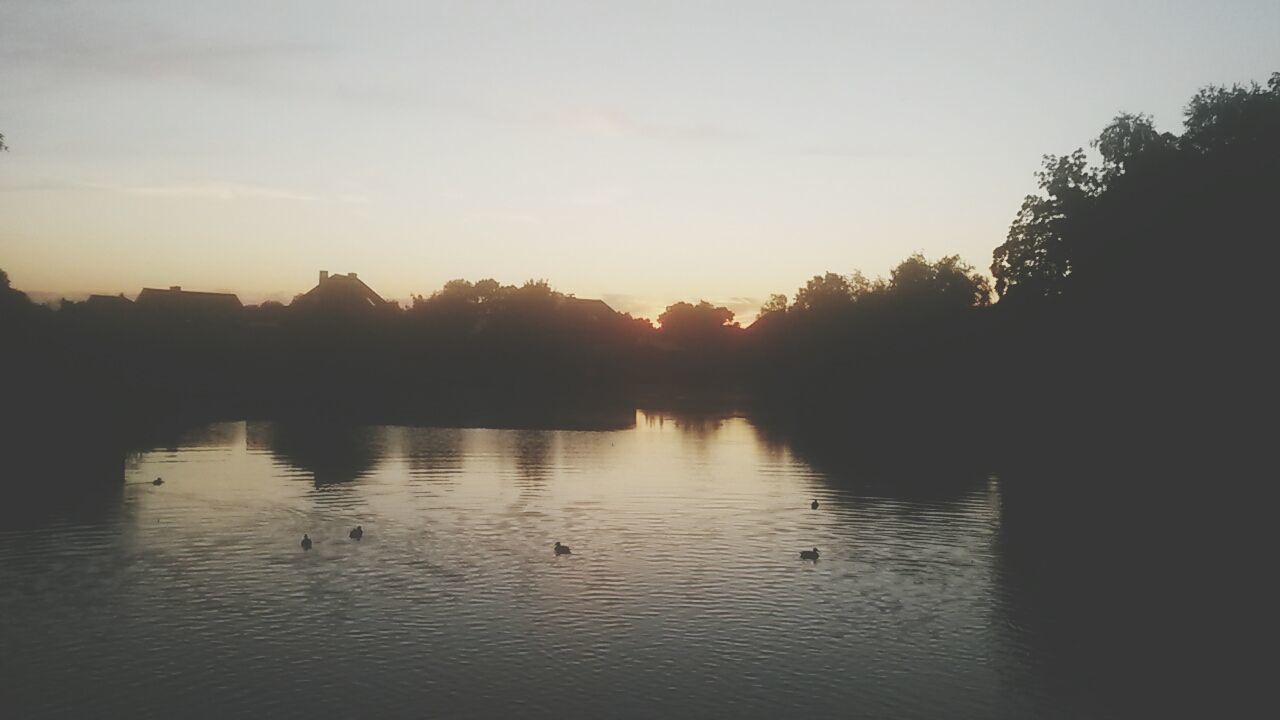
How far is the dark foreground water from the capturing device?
2322 cm

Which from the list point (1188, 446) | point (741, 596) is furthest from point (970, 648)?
point (1188, 446)

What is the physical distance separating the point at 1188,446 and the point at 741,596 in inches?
1699

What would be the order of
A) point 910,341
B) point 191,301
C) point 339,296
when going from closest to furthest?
point 910,341 < point 339,296 < point 191,301

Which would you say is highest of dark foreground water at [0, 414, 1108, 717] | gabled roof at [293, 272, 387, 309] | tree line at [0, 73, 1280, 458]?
gabled roof at [293, 272, 387, 309]

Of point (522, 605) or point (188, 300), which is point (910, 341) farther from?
point (188, 300)

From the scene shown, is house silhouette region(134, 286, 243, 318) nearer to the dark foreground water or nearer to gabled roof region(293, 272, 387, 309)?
gabled roof region(293, 272, 387, 309)

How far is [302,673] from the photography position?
24141 millimetres

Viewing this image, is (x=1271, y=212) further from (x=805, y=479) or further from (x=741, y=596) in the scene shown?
(x=741, y=596)

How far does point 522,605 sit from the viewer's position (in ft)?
99.3

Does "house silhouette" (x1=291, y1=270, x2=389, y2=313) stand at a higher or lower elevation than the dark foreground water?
higher

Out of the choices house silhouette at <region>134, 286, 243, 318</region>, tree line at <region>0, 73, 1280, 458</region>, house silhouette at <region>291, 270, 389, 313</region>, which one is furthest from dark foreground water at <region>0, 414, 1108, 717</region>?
house silhouette at <region>134, 286, 243, 318</region>

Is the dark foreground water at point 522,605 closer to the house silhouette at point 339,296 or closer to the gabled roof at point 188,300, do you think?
the house silhouette at point 339,296

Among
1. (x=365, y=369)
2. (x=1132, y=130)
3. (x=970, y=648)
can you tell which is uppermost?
(x=1132, y=130)

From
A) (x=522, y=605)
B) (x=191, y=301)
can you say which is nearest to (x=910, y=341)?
(x=522, y=605)
